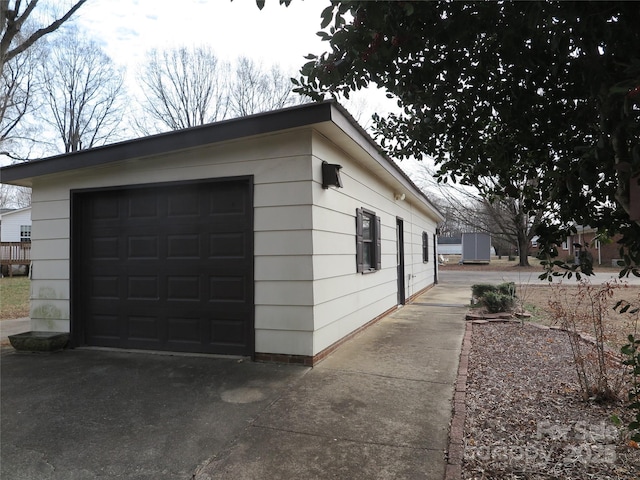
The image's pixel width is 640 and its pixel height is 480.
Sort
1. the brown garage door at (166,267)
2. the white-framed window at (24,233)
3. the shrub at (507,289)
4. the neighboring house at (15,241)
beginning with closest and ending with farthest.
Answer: the brown garage door at (166,267) → the shrub at (507,289) → the neighboring house at (15,241) → the white-framed window at (24,233)

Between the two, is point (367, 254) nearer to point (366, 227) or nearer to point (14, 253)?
point (366, 227)

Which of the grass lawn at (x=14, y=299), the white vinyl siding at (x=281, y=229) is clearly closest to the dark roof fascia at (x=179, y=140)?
the white vinyl siding at (x=281, y=229)

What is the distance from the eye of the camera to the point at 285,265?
4793 millimetres

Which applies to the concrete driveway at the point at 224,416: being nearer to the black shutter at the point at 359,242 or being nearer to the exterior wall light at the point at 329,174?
the black shutter at the point at 359,242

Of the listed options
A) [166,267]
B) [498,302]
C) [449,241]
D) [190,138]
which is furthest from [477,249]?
[190,138]

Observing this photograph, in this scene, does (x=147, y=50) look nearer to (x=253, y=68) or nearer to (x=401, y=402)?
(x=253, y=68)

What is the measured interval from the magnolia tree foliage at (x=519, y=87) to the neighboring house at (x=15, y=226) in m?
27.4

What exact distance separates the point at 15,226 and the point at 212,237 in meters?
24.7

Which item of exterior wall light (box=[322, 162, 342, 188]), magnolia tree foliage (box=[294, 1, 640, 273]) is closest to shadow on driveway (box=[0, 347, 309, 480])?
exterior wall light (box=[322, 162, 342, 188])

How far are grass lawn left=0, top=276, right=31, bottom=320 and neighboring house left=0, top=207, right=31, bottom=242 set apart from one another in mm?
8806

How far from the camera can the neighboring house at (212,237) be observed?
15.6 ft

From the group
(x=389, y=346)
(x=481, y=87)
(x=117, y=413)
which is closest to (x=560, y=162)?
(x=481, y=87)

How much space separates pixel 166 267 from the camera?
5.42 meters

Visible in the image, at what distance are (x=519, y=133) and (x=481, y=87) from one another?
13.0 inches
